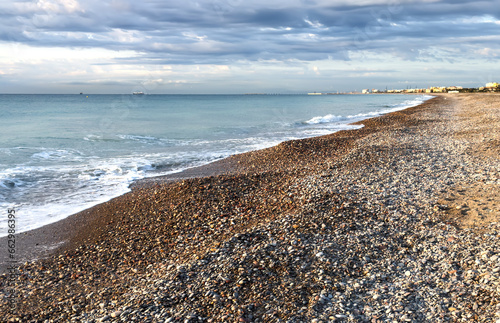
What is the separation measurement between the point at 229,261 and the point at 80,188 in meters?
10.6

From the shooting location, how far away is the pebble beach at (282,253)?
6332mm

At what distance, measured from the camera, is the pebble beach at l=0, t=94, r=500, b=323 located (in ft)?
20.8

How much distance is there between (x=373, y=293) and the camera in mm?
6594

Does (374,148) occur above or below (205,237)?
above

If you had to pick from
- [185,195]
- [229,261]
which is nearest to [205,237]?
[229,261]

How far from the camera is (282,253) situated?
26.0 ft

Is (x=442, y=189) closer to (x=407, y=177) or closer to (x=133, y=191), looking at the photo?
(x=407, y=177)

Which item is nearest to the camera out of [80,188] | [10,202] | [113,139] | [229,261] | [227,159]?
[229,261]

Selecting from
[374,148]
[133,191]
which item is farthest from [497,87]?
[133,191]

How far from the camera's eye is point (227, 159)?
21.2 metres

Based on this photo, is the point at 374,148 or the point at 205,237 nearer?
the point at 205,237

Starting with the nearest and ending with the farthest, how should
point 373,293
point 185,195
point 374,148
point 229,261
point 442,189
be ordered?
point 373,293 → point 229,261 → point 442,189 → point 185,195 → point 374,148

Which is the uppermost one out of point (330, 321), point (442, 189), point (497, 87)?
point (497, 87)

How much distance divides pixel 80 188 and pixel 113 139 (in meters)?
17.6
